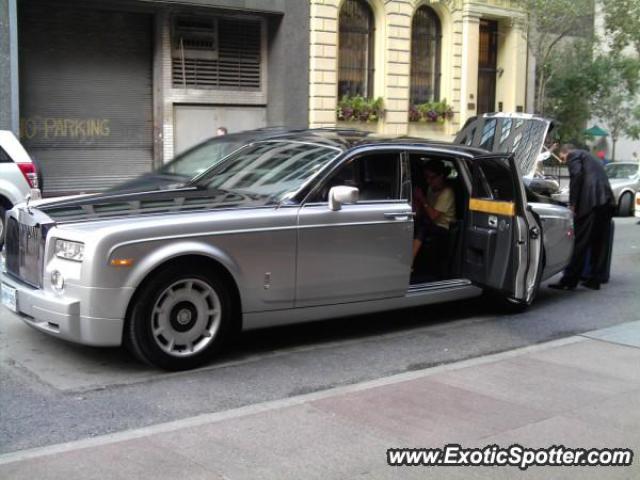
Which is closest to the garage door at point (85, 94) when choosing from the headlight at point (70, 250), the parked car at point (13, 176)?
the parked car at point (13, 176)

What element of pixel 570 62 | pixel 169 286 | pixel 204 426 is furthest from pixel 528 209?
pixel 570 62

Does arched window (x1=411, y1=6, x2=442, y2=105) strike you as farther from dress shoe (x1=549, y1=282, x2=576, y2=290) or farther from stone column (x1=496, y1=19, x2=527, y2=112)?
dress shoe (x1=549, y1=282, x2=576, y2=290)

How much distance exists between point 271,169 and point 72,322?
2340 millimetres

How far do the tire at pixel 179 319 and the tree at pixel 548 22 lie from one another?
70.6 feet

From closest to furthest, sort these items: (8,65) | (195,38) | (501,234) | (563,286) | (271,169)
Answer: (271,169), (501,234), (563,286), (8,65), (195,38)

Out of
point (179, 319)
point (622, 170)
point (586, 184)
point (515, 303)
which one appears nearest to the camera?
point (179, 319)

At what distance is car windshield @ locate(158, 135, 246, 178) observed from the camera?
1052 cm

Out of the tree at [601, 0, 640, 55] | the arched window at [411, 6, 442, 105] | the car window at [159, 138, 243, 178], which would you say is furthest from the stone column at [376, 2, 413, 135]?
the car window at [159, 138, 243, 178]

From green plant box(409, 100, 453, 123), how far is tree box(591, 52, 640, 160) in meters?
8.11

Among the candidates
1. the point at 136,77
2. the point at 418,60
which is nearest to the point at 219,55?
the point at 136,77

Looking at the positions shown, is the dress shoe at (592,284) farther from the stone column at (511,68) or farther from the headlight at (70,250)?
the stone column at (511,68)

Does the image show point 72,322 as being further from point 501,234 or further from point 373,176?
point 501,234

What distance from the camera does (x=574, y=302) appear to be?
8969mm

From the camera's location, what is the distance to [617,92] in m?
32.1
